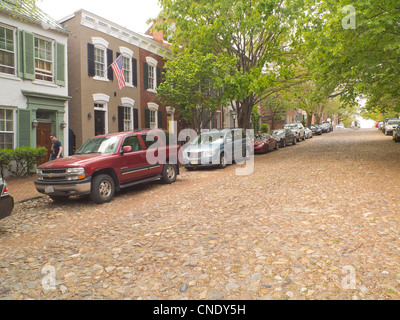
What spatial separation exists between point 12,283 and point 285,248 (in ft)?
12.0

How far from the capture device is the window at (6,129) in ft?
44.7

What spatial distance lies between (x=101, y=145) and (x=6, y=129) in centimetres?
719

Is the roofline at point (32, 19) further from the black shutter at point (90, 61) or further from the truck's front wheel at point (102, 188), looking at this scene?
the truck's front wheel at point (102, 188)

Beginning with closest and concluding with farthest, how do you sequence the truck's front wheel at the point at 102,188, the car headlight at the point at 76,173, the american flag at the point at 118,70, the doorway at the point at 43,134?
the car headlight at the point at 76,173, the truck's front wheel at the point at 102,188, the doorway at the point at 43,134, the american flag at the point at 118,70

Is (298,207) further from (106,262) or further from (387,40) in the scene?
(387,40)

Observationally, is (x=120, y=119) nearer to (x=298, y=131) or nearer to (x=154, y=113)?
(x=154, y=113)

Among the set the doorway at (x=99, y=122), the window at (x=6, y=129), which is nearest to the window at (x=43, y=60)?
the window at (x=6, y=129)

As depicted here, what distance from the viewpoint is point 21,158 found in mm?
13164

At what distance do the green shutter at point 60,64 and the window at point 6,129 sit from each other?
9.91 ft

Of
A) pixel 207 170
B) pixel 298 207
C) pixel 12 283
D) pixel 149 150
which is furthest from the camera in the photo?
pixel 207 170

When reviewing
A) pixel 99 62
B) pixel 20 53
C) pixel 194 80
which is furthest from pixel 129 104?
pixel 20 53

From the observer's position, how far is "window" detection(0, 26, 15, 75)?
1360 centimetres

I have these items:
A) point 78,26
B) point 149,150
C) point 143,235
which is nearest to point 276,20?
point 78,26
